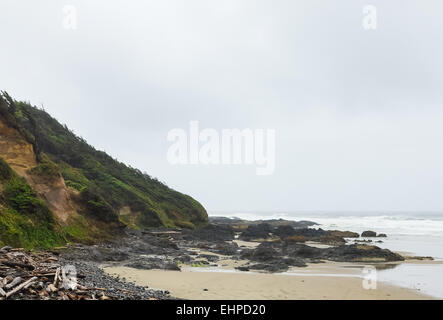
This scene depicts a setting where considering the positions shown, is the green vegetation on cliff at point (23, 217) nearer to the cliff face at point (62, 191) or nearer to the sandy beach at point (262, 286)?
the cliff face at point (62, 191)

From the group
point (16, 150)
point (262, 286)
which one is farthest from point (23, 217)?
point (262, 286)

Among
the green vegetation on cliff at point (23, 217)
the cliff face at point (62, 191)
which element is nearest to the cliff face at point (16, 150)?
the cliff face at point (62, 191)

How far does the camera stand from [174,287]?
11.5m

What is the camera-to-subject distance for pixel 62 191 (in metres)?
22.5

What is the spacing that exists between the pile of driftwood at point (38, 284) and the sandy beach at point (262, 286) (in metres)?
3.16

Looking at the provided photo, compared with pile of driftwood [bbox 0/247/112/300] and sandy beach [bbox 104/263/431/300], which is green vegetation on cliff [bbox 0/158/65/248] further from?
pile of driftwood [bbox 0/247/112/300]

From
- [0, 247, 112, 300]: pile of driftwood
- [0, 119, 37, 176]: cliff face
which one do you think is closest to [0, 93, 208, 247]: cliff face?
[0, 119, 37, 176]: cliff face

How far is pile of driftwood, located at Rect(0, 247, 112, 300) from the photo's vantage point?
295 inches

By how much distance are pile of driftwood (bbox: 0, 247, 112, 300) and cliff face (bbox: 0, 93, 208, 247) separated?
20.3 ft

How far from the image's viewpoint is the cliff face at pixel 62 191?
17828 mm

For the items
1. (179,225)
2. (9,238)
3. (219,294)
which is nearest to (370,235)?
(179,225)

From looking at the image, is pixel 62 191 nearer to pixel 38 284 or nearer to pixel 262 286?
pixel 38 284

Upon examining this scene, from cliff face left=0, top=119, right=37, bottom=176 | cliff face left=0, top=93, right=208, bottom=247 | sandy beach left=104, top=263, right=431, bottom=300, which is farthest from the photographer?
cliff face left=0, top=119, right=37, bottom=176

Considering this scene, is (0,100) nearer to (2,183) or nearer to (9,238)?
(2,183)
